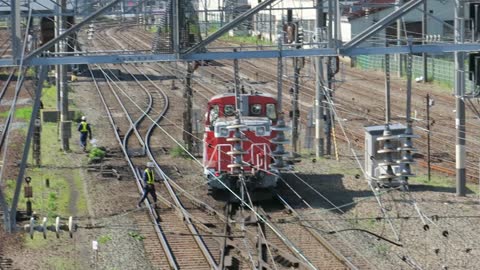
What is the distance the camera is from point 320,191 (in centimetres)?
2234

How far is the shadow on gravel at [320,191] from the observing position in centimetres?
2119

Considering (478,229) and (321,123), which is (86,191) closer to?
(321,123)

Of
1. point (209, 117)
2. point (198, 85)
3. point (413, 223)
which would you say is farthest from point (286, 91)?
point (413, 223)

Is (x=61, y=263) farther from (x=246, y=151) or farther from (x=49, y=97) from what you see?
(x=49, y=97)

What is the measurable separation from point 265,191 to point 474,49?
752cm

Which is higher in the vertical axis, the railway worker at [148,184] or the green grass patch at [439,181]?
the railway worker at [148,184]

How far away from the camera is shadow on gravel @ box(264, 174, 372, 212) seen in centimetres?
2119

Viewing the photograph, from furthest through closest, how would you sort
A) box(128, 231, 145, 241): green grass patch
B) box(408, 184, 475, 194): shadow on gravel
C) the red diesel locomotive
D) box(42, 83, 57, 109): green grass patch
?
box(42, 83, 57, 109): green grass patch < box(408, 184, 475, 194): shadow on gravel < the red diesel locomotive < box(128, 231, 145, 241): green grass patch

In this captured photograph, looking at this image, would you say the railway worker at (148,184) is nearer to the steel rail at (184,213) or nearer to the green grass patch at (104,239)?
the steel rail at (184,213)

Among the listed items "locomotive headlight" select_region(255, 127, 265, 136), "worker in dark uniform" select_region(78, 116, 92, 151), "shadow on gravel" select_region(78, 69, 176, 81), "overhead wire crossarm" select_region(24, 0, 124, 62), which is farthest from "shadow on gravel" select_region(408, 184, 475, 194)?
"shadow on gravel" select_region(78, 69, 176, 81)

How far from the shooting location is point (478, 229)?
18688 mm

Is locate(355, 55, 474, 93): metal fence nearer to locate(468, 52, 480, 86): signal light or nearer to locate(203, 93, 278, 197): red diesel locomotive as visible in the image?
locate(203, 93, 278, 197): red diesel locomotive

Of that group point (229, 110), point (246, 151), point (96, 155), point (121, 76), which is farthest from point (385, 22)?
point (121, 76)

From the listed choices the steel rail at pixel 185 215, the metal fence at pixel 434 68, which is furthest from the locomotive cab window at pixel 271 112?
the metal fence at pixel 434 68
